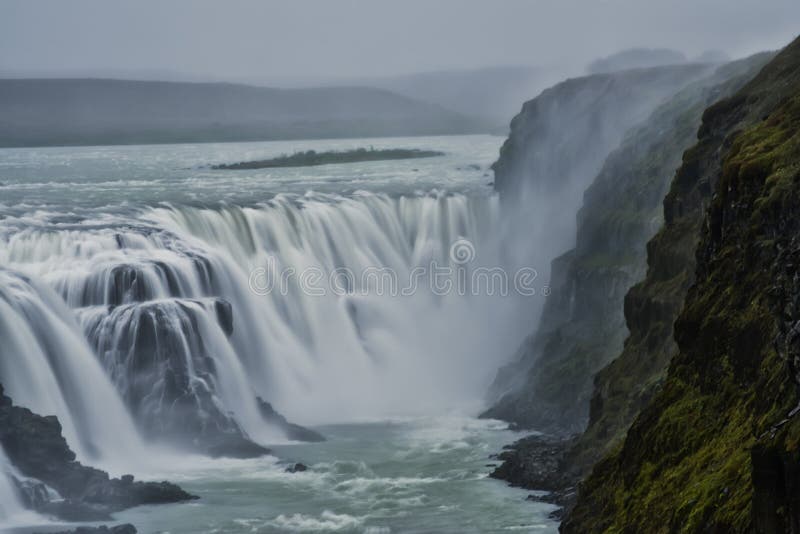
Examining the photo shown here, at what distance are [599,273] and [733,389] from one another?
1327 inches

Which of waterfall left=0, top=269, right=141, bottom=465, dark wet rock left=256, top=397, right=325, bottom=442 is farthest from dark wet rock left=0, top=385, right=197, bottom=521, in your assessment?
dark wet rock left=256, top=397, right=325, bottom=442

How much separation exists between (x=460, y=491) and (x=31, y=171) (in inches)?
3156

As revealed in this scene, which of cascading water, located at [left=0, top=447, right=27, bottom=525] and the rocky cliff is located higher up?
the rocky cliff

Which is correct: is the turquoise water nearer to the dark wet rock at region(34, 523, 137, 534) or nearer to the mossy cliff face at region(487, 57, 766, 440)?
the dark wet rock at region(34, 523, 137, 534)

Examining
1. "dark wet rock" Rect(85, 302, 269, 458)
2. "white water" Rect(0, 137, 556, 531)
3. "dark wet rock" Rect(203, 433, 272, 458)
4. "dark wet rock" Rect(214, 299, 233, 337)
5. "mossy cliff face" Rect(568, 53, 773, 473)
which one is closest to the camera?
"mossy cliff face" Rect(568, 53, 773, 473)

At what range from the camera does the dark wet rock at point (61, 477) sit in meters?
37.4

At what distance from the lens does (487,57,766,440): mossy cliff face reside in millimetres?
49906

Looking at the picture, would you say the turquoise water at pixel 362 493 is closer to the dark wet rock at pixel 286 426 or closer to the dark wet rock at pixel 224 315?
the dark wet rock at pixel 286 426

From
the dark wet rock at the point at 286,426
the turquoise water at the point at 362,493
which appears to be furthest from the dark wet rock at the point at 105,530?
the dark wet rock at the point at 286,426

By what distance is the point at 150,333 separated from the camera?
4844 centimetres

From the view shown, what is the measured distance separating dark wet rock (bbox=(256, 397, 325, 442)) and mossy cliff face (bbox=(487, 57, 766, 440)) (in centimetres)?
719

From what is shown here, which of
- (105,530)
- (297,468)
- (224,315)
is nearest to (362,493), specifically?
(297,468)

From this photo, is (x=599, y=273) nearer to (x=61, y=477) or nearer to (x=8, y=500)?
(x=61, y=477)

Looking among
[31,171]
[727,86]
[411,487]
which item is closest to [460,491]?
[411,487]
